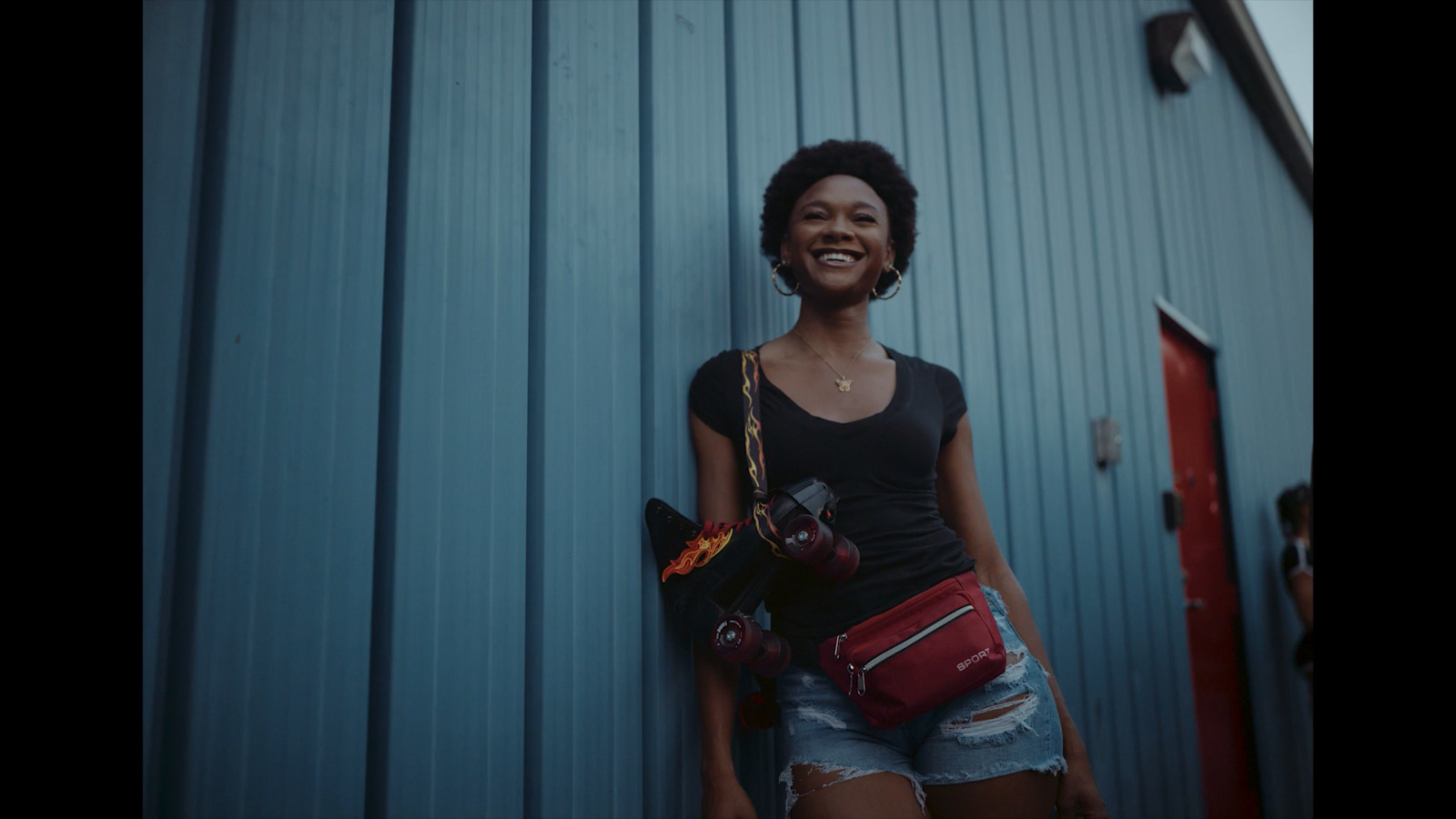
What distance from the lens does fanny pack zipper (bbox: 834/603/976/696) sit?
4.83 feet

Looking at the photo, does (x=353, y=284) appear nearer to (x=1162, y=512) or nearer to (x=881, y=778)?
(x=881, y=778)

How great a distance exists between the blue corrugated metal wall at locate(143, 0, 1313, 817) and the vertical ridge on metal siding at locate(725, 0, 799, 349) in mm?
11

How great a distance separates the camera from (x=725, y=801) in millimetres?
1504

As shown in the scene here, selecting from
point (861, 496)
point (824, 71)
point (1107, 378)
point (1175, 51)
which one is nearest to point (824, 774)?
point (861, 496)

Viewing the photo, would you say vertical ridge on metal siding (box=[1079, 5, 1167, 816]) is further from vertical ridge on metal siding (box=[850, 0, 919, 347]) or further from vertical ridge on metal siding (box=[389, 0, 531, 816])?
vertical ridge on metal siding (box=[389, 0, 531, 816])

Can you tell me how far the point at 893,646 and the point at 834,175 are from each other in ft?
3.61

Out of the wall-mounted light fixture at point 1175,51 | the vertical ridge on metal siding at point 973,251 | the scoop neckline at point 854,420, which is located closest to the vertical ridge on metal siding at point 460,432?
the scoop neckline at point 854,420

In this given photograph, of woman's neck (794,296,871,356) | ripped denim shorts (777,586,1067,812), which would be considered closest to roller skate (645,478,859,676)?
ripped denim shorts (777,586,1067,812)

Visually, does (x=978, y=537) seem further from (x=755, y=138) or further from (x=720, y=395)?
(x=755, y=138)

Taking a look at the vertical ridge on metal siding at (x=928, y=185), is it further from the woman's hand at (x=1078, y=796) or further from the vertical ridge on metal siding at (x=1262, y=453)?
the vertical ridge on metal siding at (x=1262, y=453)
